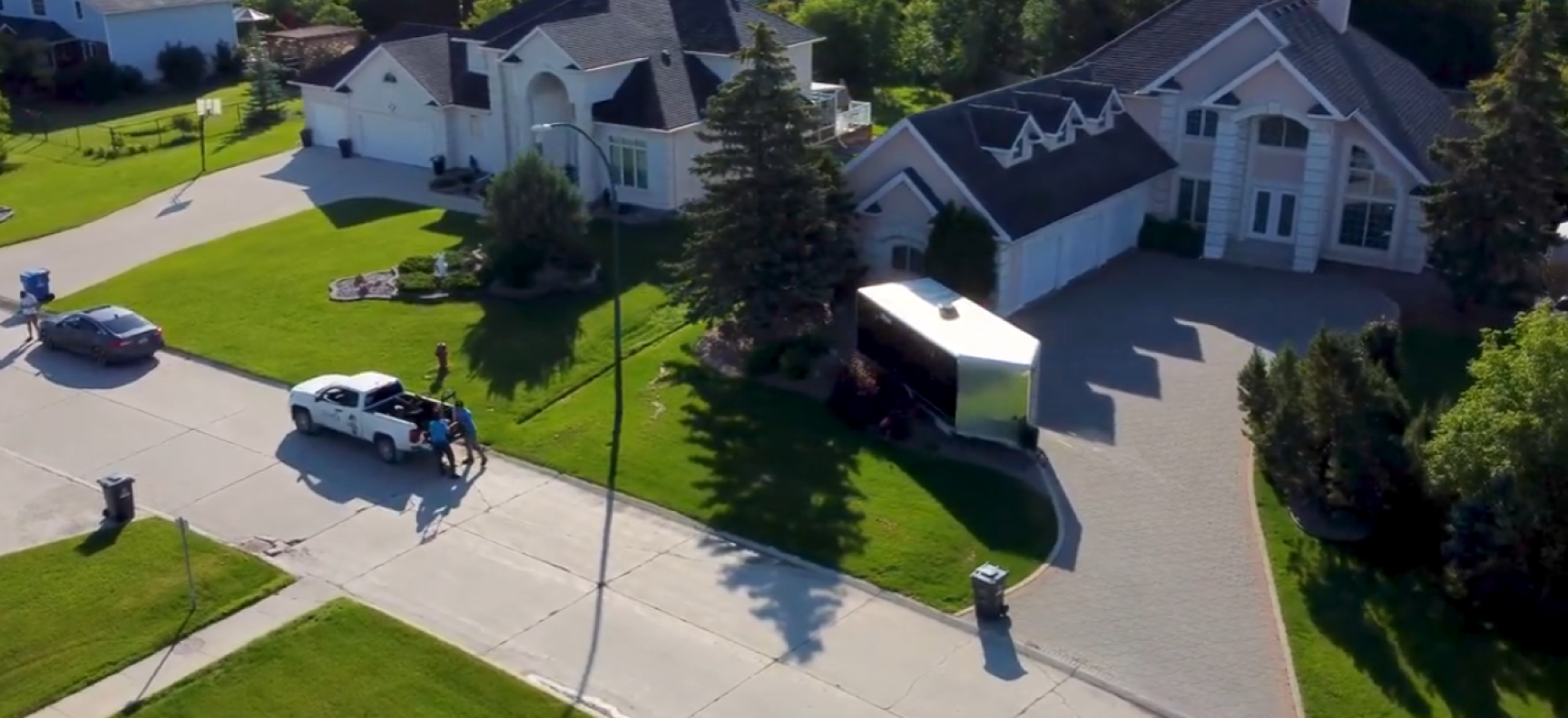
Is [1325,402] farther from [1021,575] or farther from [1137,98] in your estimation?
[1137,98]

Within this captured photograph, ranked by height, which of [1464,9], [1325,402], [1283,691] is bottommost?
[1283,691]

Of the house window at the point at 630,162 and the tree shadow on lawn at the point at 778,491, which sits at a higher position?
the house window at the point at 630,162

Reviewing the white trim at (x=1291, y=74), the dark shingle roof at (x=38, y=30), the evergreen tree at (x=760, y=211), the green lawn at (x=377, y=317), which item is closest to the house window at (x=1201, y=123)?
the white trim at (x=1291, y=74)

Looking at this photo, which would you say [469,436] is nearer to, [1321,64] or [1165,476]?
[1165,476]

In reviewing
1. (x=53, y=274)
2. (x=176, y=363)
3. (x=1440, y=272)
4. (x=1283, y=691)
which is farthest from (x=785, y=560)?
(x=53, y=274)

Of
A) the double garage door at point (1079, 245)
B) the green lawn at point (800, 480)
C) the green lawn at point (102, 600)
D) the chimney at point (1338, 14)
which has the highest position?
the chimney at point (1338, 14)

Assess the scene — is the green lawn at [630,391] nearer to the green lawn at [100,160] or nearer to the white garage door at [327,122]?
the green lawn at [100,160]

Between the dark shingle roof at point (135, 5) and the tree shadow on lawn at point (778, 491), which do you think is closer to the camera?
the tree shadow on lawn at point (778, 491)
